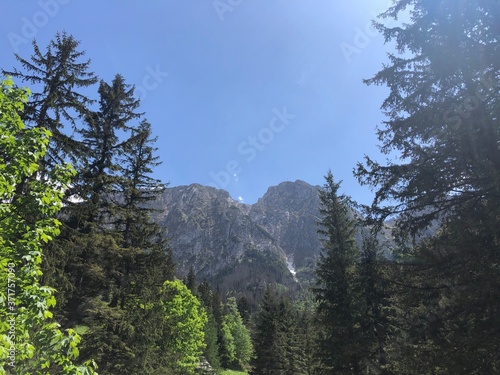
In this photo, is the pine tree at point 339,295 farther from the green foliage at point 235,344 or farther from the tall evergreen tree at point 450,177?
the green foliage at point 235,344

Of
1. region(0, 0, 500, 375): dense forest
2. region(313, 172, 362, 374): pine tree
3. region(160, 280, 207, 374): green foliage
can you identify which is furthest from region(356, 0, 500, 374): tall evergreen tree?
region(160, 280, 207, 374): green foliage

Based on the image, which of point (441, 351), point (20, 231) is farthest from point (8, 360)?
point (441, 351)

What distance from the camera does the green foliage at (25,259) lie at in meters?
4.53

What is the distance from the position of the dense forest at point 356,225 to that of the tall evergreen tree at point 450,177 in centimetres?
4

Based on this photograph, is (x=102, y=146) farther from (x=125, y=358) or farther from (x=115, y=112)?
(x=125, y=358)

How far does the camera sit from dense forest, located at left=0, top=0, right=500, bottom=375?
528cm

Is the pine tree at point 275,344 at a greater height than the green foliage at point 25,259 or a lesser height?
lesser

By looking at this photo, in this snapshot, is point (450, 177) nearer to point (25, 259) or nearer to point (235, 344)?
point (25, 259)

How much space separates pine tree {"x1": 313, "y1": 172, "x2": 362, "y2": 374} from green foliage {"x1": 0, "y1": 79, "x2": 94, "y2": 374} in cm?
1369

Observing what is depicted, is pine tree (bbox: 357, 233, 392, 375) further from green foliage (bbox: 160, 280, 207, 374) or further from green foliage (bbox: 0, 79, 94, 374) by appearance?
green foliage (bbox: 160, 280, 207, 374)

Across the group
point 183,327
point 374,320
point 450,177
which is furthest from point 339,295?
point 183,327

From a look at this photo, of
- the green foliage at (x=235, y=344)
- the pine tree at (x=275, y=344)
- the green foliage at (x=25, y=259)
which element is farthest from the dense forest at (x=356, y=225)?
the green foliage at (x=235, y=344)

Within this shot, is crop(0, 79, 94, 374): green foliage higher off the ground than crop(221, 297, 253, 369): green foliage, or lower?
higher

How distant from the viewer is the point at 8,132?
5.31 meters
